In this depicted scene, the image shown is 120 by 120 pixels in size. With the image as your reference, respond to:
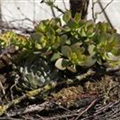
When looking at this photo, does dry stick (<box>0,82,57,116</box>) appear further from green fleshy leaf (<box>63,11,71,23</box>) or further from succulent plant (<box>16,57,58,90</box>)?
green fleshy leaf (<box>63,11,71,23</box>)

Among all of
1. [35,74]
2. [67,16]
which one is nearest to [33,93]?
[35,74]

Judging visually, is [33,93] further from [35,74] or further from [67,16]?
[67,16]

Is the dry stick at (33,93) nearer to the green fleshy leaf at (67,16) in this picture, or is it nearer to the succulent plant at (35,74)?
the succulent plant at (35,74)

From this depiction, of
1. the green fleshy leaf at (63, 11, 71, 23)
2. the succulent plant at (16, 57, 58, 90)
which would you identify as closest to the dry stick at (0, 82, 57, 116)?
the succulent plant at (16, 57, 58, 90)

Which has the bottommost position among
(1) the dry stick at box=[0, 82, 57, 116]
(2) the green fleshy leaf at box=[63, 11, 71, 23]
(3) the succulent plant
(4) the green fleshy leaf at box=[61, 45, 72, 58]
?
(1) the dry stick at box=[0, 82, 57, 116]

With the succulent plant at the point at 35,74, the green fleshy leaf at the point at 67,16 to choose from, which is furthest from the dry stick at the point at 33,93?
the green fleshy leaf at the point at 67,16

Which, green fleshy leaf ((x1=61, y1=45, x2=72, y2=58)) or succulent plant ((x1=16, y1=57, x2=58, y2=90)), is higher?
green fleshy leaf ((x1=61, y1=45, x2=72, y2=58))

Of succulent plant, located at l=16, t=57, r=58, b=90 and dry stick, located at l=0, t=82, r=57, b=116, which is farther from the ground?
succulent plant, located at l=16, t=57, r=58, b=90

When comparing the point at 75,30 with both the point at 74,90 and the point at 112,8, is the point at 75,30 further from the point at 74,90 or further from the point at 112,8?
the point at 112,8

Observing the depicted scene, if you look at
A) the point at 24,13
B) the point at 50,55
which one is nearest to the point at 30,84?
the point at 50,55

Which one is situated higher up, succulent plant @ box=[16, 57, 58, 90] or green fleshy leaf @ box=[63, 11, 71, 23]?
green fleshy leaf @ box=[63, 11, 71, 23]

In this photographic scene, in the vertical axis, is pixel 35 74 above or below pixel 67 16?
below
